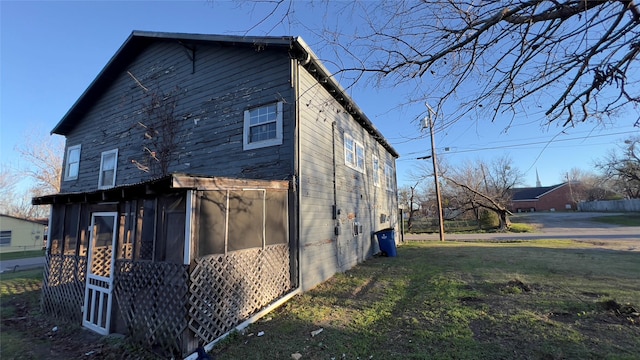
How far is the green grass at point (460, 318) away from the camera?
13.0 ft

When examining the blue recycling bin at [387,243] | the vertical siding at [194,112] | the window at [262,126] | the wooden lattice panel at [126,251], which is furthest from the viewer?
the blue recycling bin at [387,243]

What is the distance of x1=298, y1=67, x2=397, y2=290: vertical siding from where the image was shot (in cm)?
752

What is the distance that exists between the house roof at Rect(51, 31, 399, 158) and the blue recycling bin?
4.77m

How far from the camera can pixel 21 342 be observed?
5.34m

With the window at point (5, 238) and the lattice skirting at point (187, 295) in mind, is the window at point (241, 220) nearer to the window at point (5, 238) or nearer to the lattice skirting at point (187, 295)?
the lattice skirting at point (187, 295)

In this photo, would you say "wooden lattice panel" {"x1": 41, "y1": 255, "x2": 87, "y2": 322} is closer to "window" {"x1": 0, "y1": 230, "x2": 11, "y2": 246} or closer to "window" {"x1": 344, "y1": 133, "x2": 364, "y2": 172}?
"window" {"x1": 344, "y1": 133, "x2": 364, "y2": 172}

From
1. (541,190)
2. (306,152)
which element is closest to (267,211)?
(306,152)

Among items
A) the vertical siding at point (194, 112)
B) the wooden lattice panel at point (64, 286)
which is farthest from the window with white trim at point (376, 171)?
the wooden lattice panel at point (64, 286)

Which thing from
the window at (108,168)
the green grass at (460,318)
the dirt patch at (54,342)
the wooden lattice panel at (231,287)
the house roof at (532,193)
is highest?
the house roof at (532,193)

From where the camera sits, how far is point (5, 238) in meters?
26.3

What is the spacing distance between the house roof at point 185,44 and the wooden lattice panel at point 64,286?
21.6 ft

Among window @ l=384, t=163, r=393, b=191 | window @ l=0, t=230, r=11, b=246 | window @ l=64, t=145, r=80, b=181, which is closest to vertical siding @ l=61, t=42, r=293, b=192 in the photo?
window @ l=64, t=145, r=80, b=181

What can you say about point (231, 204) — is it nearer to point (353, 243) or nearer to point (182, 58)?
point (353, 243)

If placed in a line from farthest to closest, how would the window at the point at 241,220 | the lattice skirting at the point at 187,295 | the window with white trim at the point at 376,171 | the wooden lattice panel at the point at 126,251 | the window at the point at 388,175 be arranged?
the window at the point at 388,175 → the window with white trim at the point at 376,171 → the wooden lattice panel at the point at 126,251 → the window at the point at 241,220 → the lattice skirting at the point at 187,295
